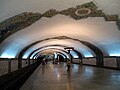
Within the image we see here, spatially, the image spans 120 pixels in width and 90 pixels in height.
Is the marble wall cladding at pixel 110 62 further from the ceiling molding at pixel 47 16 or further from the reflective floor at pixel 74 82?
the ceiling molding at pixel 47 16

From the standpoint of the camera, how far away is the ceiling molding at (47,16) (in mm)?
9734

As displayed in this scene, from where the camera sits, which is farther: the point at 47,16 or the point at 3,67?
the point at 3,67

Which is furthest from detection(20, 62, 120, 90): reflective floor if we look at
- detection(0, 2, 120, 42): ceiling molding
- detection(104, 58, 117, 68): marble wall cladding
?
detection(104, 58, 117, 68): marble wall cladding

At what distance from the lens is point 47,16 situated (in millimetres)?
10508

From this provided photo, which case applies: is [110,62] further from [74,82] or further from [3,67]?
[74,82]

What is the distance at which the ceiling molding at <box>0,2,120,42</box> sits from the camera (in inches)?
383

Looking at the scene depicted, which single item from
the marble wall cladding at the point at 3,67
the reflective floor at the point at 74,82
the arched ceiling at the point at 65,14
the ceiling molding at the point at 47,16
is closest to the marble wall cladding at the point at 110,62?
the arched ceiling at the point at 65,14

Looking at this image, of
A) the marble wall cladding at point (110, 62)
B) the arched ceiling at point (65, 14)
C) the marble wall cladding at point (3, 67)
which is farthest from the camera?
the marble wall cladding at point (110, 62)

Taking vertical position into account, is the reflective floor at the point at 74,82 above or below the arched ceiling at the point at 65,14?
below

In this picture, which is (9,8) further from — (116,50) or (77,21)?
(116,50)

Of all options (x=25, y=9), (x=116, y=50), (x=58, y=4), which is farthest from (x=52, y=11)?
(x=116, y=50)

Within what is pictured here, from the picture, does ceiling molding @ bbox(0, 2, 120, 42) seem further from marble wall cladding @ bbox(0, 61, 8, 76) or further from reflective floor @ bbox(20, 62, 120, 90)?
marble wall cladding @ bbox(0, 61, 8, 76)

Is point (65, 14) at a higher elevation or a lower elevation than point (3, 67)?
higher

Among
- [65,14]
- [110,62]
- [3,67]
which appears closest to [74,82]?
[65,14]
